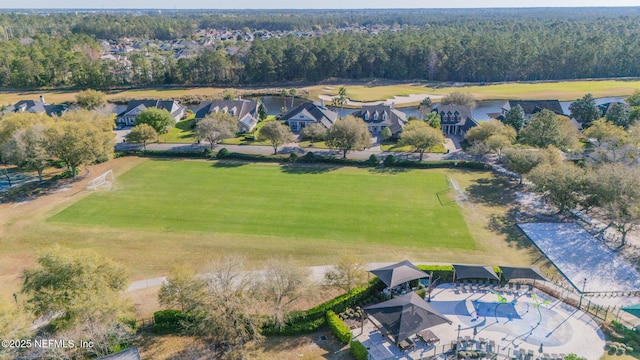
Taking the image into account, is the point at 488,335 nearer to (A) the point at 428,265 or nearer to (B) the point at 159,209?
(A) the point at 428,265

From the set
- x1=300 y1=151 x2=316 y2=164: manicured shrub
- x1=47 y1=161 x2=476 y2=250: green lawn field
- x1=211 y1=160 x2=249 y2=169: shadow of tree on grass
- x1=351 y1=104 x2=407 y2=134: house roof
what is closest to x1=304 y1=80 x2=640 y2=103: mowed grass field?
x1=351 y1=104 x2=407 y2=134: house roof

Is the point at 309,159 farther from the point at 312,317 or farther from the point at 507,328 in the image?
the point at 507,328

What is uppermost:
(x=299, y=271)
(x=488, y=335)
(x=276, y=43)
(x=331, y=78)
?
(x=276, y=43)

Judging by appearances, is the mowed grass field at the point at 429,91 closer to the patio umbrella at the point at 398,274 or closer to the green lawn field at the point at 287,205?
the green lawn field at the point at 287,205

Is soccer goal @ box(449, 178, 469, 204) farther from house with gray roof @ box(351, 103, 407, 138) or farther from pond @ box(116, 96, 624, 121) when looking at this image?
pond @ box(116, 96, 624, 121)

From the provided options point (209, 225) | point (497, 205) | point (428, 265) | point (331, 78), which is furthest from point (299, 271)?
point (331, 78)

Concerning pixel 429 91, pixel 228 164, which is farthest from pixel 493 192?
pixel 429 91

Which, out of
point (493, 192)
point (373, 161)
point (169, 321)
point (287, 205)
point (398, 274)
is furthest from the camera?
point (373, 161)
